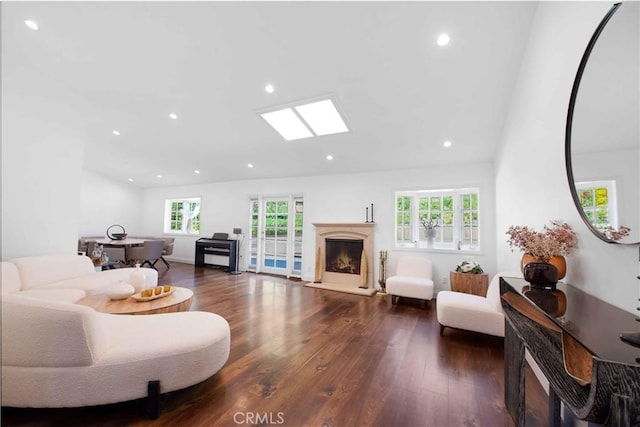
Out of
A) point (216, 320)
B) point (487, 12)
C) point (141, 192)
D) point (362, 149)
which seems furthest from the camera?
point (141, 192)

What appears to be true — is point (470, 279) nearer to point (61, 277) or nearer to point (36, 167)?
point (36, 167)

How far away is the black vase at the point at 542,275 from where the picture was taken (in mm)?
1393

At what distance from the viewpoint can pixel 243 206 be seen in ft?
21.5

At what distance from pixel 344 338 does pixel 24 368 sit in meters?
2.31

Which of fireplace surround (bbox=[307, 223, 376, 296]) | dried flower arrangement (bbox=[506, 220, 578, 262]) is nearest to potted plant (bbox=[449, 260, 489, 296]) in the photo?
fireplace surround (bbox=[307, 223, 376, 296])

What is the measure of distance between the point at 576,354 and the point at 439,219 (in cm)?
395

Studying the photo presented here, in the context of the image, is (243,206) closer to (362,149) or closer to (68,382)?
(362,149)

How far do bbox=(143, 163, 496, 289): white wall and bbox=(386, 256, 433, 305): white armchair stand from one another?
318mm

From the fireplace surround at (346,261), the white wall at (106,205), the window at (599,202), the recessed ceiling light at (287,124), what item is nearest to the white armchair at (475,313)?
the window at (599,202)

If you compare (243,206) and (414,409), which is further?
(243,206)

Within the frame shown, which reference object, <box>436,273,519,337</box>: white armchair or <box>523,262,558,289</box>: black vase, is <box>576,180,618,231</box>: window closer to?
<box>523,262,558,289</box>: black vase

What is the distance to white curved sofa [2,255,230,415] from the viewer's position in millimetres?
1187

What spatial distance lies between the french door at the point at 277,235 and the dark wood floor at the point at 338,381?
8.32 ft

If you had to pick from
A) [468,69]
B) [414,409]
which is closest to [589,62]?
[468,69]
